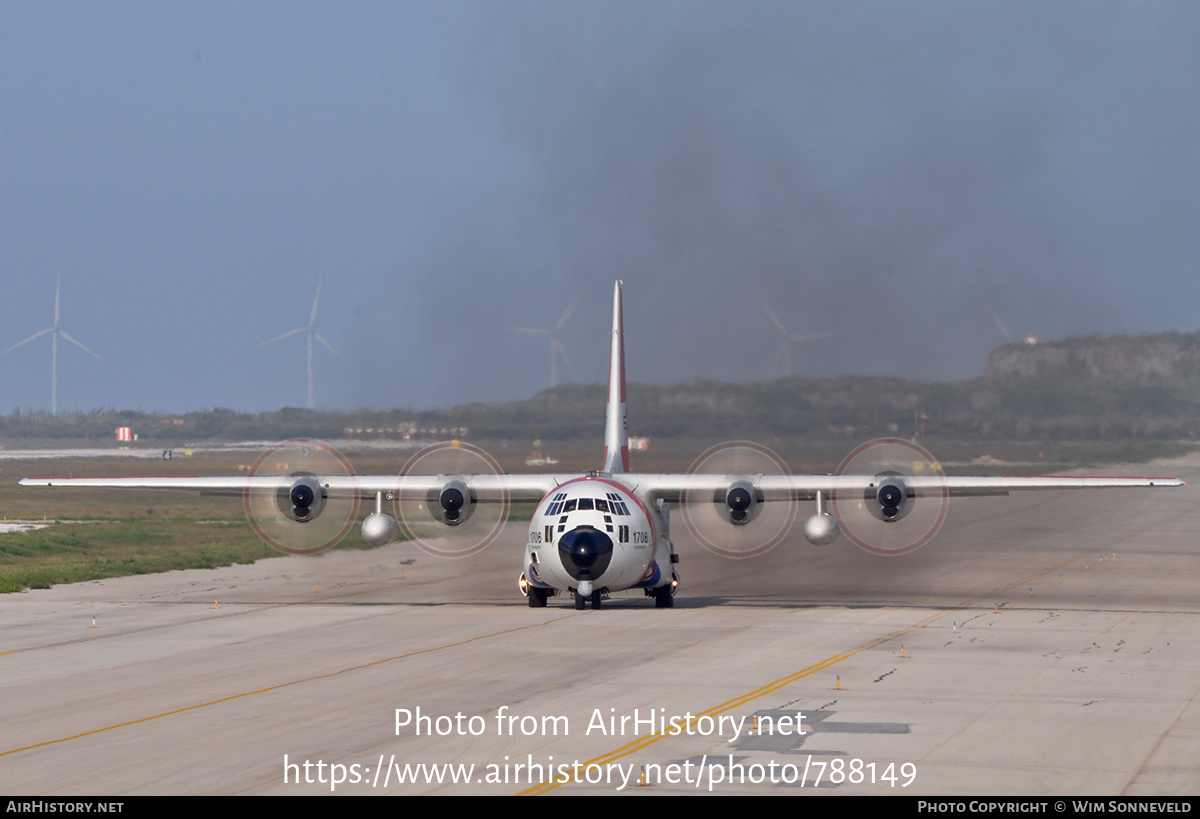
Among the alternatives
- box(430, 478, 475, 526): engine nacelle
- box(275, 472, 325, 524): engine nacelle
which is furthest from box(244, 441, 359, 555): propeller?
box(430, 478, 475, 526): engine nacelle

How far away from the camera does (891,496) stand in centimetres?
3447

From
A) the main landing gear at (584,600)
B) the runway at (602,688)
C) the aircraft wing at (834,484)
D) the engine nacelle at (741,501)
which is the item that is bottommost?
the runway at (602,688)

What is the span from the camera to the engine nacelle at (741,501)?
34.4 metres

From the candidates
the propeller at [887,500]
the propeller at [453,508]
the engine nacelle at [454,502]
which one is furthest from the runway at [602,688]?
the propeller at [887,500]

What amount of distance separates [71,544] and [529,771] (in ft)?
134

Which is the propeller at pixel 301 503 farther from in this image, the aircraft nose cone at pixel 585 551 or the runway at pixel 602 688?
the aircraft nose cone at pixel 585 551

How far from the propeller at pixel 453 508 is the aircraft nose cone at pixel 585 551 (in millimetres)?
4738

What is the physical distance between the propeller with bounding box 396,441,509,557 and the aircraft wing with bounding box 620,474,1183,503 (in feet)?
14.4

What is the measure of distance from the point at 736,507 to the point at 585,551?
16.5 ft

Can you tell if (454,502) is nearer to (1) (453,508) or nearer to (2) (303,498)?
(1) (453,508)

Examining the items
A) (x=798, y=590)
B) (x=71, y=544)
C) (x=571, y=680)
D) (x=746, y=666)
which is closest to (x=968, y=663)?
(x=746, y=666)

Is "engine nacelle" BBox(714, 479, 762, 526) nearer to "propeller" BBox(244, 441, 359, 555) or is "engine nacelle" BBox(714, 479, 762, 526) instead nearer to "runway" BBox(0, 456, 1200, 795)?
"runway" BBox(0, 456, 1200, 795)

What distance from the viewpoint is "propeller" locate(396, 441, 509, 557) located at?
3550cm

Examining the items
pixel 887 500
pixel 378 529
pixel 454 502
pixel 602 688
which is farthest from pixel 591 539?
pixel 602 688
